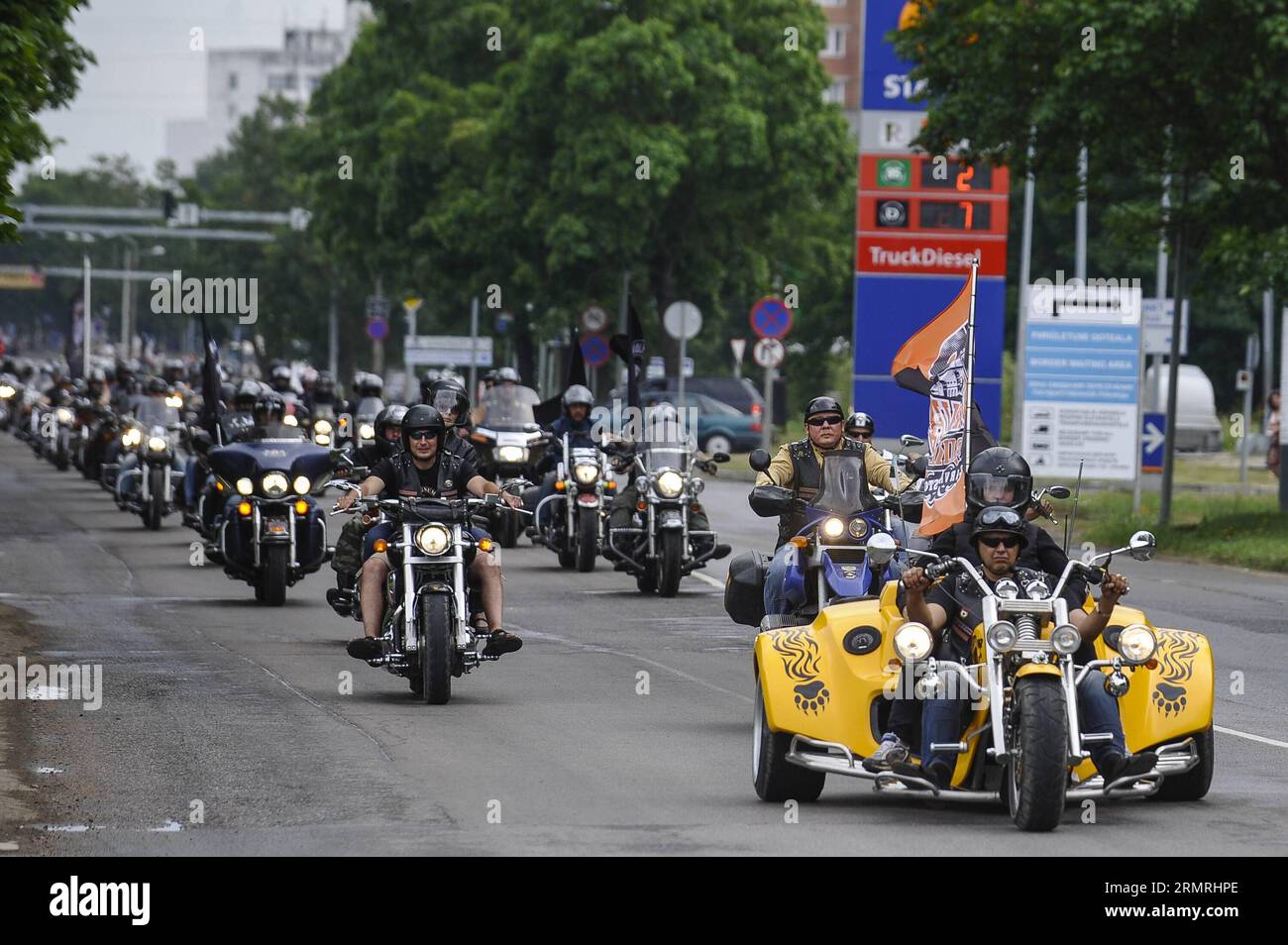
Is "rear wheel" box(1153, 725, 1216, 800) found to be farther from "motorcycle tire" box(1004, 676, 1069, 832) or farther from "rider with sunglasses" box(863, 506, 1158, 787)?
"motorcycle tire" box(1004, 676, 1069, 832)

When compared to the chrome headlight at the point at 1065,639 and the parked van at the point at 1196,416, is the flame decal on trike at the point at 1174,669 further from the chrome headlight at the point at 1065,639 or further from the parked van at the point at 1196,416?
the parked van at the point at 1196,416

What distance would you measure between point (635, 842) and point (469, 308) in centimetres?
5652

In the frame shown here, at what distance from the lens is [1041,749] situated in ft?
29.4

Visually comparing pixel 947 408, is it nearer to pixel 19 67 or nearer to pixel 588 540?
pixel 19 67

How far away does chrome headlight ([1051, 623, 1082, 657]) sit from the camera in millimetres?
9141

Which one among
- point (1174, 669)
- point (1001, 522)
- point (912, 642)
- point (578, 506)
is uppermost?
point (1001, 522)

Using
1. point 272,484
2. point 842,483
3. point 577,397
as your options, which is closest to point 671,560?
point 577,397

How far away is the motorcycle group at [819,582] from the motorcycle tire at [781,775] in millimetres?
11

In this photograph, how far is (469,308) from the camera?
214 feet

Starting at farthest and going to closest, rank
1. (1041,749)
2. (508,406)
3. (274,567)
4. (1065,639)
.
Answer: (508,406)
(274,567)
(1065,639)
(1041,749)

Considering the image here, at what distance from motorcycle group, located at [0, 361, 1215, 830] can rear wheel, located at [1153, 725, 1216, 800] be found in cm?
1

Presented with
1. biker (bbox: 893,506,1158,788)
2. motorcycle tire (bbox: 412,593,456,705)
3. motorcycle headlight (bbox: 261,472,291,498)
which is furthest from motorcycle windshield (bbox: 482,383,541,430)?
biker (bbox: 893,506,1158,788)

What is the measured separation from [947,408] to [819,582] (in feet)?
5.70
